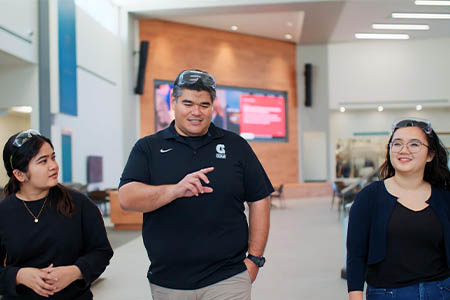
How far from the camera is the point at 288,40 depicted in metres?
19.5

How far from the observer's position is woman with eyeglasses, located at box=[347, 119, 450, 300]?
1.89 m

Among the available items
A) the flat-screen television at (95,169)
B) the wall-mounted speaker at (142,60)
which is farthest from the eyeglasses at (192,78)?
the wall-mounted speaker at (142,60)

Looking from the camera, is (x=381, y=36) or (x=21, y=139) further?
(x=381, y=36)

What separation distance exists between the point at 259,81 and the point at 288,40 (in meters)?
2.31

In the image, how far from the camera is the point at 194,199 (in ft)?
6.30

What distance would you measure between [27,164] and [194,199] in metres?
0.73

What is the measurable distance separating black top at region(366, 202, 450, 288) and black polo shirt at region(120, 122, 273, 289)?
0.62 m

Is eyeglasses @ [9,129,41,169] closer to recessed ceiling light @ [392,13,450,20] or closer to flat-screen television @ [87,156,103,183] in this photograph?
flat-screen television @ [87,156,103,183]

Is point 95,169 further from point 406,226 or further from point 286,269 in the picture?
point 406,226

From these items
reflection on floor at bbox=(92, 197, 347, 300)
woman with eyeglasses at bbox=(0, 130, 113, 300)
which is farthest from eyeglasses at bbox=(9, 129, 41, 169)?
reflection on floor at bbox=(92, 197, 347, 300)

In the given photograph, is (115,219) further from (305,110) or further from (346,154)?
(346,154)

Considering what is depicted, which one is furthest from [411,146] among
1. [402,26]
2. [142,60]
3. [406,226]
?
[402,26]

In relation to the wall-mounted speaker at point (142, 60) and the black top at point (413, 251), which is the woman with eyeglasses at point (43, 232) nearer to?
the black top at point (413, 251)

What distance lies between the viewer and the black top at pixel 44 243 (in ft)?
6.13
